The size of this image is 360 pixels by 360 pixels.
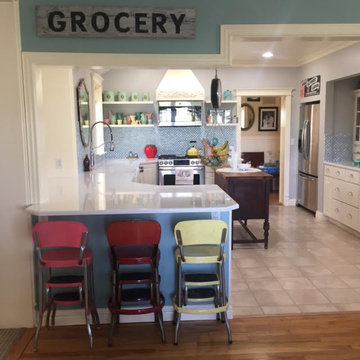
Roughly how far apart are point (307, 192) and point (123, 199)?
4700mm

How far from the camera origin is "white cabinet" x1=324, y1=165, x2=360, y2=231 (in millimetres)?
5316

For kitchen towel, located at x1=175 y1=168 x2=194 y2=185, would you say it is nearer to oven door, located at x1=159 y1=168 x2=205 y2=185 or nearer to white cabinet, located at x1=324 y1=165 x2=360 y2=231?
oven door, located at x1=159 y1=168 x2=205 y2=185

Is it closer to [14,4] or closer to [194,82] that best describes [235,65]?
[194,82]

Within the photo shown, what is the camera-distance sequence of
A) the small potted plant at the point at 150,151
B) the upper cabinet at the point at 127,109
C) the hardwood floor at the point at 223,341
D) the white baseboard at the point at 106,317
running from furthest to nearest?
the small potted plant at the point at 150,151 → the upper cabinet at the point at 127,109 → the white baseboard at the point at 106,317 → the hardwood floor at the point at 223,341

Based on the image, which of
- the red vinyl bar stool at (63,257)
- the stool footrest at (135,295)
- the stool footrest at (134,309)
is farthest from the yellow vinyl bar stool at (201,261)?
the red vinyl bar stool at (63,257)

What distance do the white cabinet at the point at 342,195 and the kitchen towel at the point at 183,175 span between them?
2.23 metres

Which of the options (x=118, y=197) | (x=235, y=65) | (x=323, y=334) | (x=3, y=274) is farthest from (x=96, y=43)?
(x=235, y=65)

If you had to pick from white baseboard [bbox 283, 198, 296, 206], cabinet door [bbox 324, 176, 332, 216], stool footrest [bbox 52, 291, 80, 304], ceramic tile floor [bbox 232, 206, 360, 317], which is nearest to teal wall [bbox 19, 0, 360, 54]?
stool footrest [bbox 52, 291, 80, 304]

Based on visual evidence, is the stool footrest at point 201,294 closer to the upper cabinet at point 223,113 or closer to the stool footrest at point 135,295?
the stool footrest at point 135,295

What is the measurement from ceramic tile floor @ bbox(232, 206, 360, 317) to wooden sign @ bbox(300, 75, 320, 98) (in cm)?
220

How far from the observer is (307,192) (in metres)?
6.98

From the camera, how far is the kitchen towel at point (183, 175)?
6926mm

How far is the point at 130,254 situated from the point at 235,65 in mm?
5076

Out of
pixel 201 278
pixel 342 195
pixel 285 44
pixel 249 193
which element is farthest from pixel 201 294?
pixel 285 44
